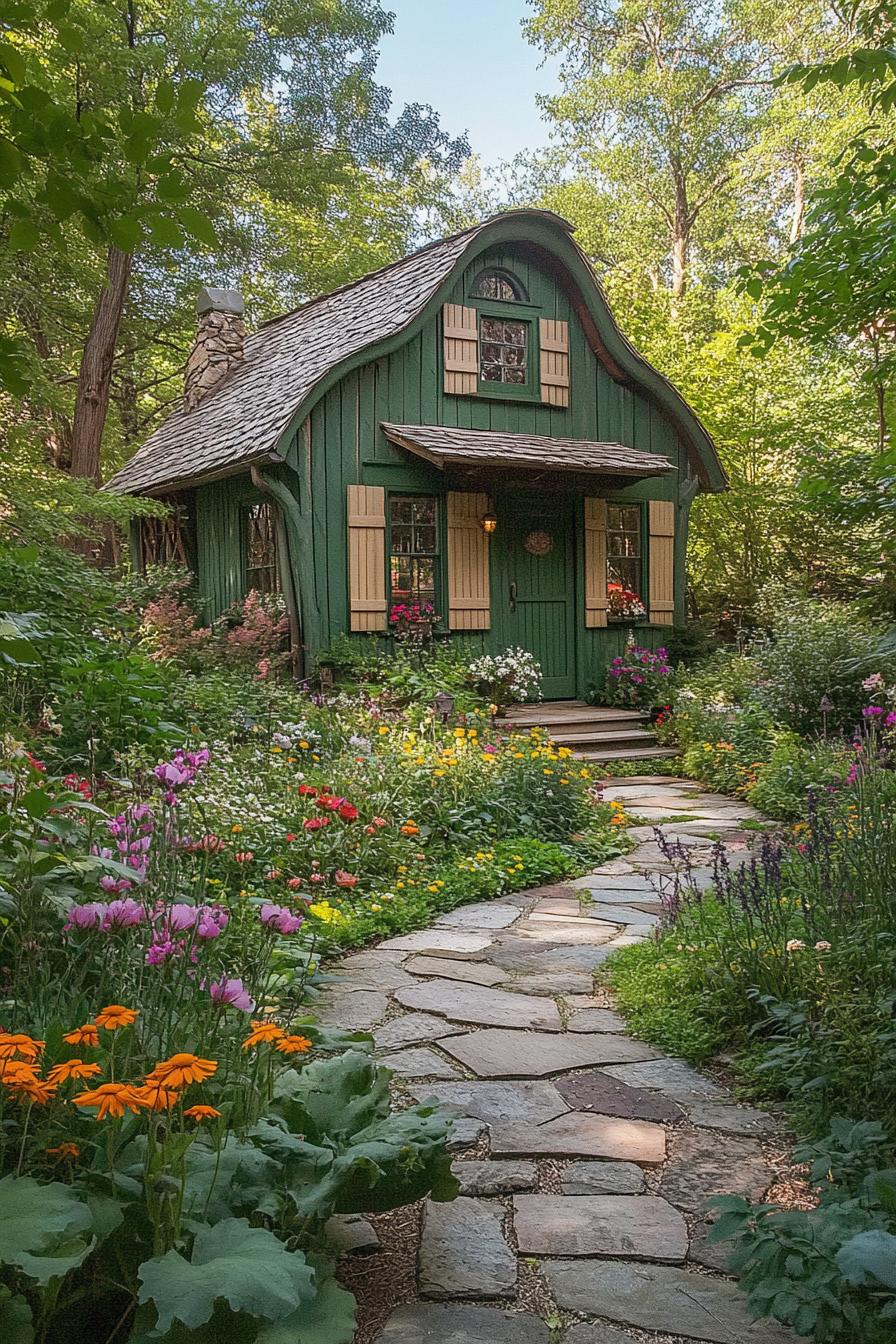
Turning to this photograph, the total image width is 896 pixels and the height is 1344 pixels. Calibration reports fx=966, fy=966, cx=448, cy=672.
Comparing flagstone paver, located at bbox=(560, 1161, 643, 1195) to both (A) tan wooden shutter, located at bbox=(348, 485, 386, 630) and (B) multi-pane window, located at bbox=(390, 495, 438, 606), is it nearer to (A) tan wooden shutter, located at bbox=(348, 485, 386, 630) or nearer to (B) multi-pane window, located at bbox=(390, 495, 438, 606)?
(A) tan wooden shutter, located at bbox=(348, 485, 386, 630)

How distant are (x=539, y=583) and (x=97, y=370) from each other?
334 inches

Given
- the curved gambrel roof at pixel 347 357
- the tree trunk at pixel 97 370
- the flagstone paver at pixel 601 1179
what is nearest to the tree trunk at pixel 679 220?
the curved gambrel roof at pixel 347 357

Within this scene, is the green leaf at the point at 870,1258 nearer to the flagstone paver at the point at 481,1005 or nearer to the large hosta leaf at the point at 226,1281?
the large hosta leaf at the point at 226,1281

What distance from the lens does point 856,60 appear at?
12.2ft

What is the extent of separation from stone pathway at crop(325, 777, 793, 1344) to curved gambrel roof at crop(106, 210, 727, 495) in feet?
20.3

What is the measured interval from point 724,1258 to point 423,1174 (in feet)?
2.22

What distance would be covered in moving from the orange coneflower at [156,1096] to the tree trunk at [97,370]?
583 inches

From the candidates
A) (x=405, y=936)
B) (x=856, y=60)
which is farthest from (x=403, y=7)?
(x=405, y=936)

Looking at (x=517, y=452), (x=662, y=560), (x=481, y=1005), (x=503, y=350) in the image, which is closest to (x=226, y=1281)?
(x=481, y=1005)

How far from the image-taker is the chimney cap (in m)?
13.3

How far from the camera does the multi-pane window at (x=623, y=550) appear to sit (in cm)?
1173

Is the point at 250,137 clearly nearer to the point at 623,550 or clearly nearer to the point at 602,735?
the point at 623,550

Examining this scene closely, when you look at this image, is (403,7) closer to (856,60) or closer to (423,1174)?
(856,60)

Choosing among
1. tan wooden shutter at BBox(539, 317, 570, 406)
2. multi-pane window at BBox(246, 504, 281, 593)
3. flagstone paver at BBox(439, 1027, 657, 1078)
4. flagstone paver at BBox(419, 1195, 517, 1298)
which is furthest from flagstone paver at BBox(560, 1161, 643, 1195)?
tan wooden shutter at BBox(539, 317, 570, 406)
